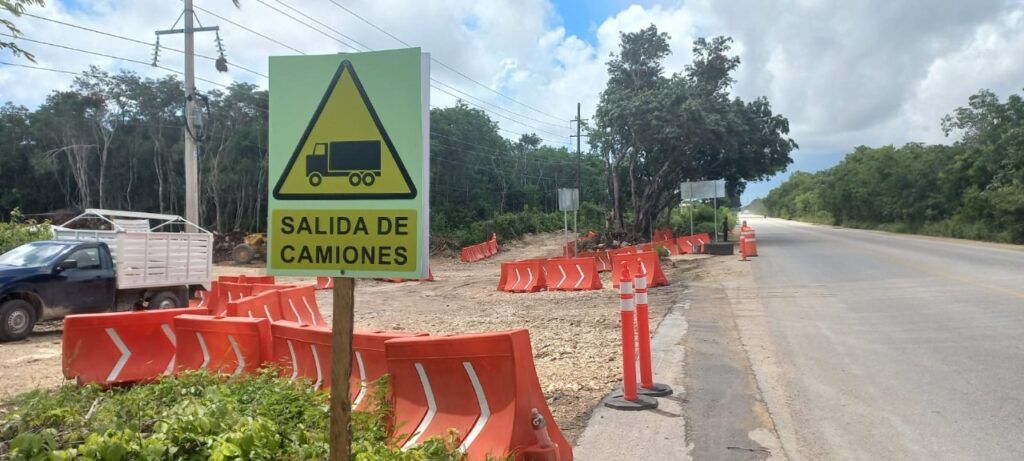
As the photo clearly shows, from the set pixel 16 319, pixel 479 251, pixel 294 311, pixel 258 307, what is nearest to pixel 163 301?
pixel 16 319

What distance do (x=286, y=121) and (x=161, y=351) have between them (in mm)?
5019

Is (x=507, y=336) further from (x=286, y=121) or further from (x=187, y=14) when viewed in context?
(x=187, y=14)

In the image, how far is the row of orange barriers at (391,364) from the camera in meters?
4.09

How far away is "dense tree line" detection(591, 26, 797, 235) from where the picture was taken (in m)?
34.7

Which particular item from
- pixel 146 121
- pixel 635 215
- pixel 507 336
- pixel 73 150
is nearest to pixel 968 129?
pixel 635 215

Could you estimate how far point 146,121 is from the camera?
51.9 meters

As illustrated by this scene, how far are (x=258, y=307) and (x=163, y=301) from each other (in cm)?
578

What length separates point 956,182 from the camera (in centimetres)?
4125

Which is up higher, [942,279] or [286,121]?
[286,121]

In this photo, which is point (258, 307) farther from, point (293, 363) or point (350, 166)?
point (350, 166)

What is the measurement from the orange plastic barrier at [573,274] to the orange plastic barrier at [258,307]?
8.86m

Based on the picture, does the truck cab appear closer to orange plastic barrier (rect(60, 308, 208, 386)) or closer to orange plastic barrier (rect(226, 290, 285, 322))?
orange plastic barrier (rect(226, 290, 285, 322))

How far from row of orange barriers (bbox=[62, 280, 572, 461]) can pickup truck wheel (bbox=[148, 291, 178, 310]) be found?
7.26 meters

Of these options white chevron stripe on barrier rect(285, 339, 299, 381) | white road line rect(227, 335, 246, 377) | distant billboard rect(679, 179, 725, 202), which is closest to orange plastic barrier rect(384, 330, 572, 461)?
white chevron stripe on barrier rect(285, 339, 299, 381)
